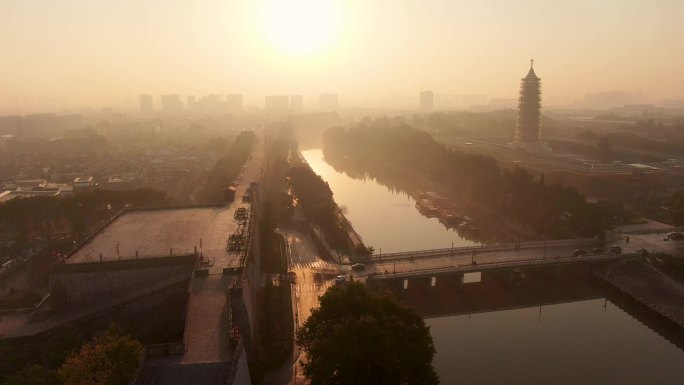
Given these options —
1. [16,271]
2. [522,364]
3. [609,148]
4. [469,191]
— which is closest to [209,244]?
[16,271]

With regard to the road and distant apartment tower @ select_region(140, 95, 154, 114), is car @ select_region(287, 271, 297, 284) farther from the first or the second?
distant apartment tower @ select_region(140, 95, 154, 114)

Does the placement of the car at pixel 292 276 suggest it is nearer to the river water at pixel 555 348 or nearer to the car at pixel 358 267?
the car at pixel 358 267

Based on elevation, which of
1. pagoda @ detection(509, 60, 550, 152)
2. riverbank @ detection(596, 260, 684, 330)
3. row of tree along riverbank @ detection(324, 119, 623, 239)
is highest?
pagoda @ detection(509, 60, 550, 152)

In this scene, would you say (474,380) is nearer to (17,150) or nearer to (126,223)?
(126,223)

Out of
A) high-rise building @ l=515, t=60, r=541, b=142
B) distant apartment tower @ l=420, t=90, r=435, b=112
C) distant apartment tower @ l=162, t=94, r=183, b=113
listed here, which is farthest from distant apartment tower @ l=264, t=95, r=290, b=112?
high-rise building @ l=515, t=60, r=541, b=142

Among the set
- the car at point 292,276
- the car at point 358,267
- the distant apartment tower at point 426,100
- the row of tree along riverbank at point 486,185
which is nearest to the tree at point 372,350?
the car at point 292,276
